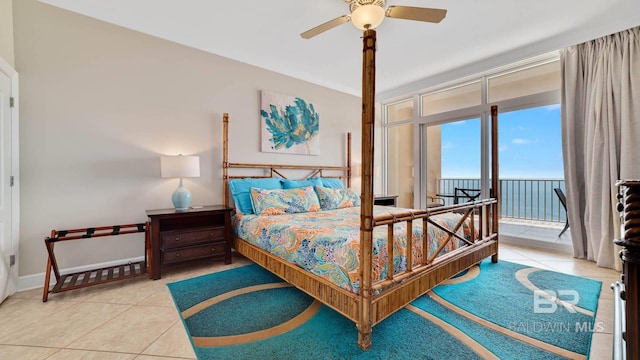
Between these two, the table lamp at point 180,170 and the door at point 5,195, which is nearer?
the door at point 5,195

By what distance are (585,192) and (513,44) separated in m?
2.09

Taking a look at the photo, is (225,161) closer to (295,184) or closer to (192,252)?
(295,184)

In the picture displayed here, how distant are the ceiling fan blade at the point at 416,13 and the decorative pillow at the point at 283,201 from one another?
220 cm

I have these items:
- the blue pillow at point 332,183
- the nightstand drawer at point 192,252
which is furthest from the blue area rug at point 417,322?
the blue pillow at point 332,183

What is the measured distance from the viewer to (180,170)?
2.84 m

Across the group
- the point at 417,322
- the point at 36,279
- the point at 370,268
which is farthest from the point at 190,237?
the point at 417,322

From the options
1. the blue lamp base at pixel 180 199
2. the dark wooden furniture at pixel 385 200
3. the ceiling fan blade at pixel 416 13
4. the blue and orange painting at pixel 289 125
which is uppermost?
the ceiling fan blade at pixel 416 13

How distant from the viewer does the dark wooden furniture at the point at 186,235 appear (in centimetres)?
264

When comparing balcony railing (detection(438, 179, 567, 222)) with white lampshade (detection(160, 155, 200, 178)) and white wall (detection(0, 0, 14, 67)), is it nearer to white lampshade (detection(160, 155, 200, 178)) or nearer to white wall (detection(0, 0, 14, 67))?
white lampshade (detection(160, 155, 200, 178))

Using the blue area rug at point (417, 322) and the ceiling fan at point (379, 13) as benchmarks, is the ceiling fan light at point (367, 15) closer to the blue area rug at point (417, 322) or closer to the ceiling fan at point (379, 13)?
the ceiling fan at point (379, 13)

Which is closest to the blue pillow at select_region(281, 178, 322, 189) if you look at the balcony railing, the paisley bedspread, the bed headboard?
the bed headboard

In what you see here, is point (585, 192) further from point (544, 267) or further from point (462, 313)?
point (462, 313)

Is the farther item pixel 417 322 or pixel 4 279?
pixel 4 279

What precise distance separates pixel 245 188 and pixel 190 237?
892mm
